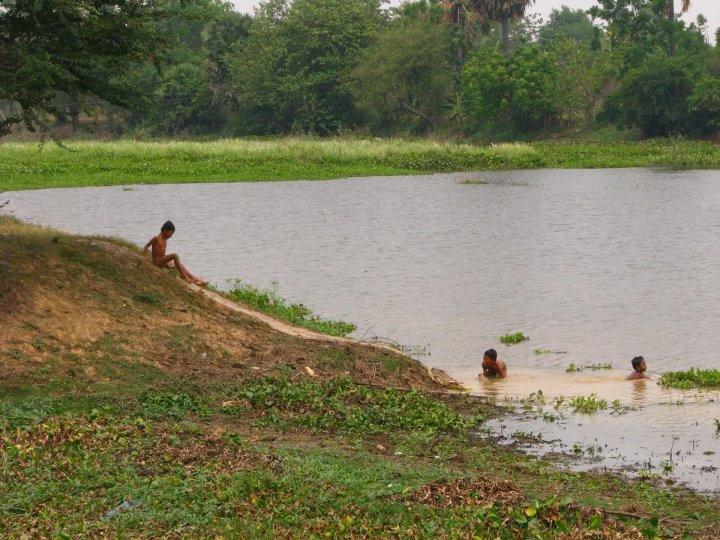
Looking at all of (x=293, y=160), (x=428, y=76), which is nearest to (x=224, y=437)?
(x=293, y=160)

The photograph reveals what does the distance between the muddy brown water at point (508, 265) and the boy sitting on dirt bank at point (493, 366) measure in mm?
255

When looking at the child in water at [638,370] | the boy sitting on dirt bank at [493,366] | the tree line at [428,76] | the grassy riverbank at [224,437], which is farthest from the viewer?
the tree line at [428,76]

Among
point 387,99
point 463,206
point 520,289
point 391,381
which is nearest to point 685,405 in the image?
point 391,381

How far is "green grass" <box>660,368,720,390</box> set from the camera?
601 inches

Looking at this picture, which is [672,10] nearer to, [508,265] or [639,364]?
[508,265]

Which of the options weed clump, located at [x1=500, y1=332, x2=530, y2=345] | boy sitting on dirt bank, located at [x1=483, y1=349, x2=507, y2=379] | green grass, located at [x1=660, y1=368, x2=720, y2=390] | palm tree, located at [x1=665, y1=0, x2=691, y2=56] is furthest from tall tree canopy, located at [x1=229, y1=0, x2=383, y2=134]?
green grass, located at [x1=660, y1=368, x2=720, y2=390]

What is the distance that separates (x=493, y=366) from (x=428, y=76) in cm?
5943

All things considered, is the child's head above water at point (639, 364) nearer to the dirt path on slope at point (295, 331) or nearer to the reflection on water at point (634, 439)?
the reflection on water at point (634, 439)

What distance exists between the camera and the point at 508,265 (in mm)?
28031

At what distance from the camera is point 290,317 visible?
60.5 ft

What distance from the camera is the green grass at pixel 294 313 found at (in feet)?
59.4

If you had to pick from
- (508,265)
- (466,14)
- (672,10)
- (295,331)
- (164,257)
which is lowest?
(508,265)

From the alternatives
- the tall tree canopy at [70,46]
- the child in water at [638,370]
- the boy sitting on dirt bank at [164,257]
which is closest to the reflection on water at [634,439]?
the child in water at [638,370]

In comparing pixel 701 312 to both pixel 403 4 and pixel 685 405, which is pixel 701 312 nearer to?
pixel 685 405
